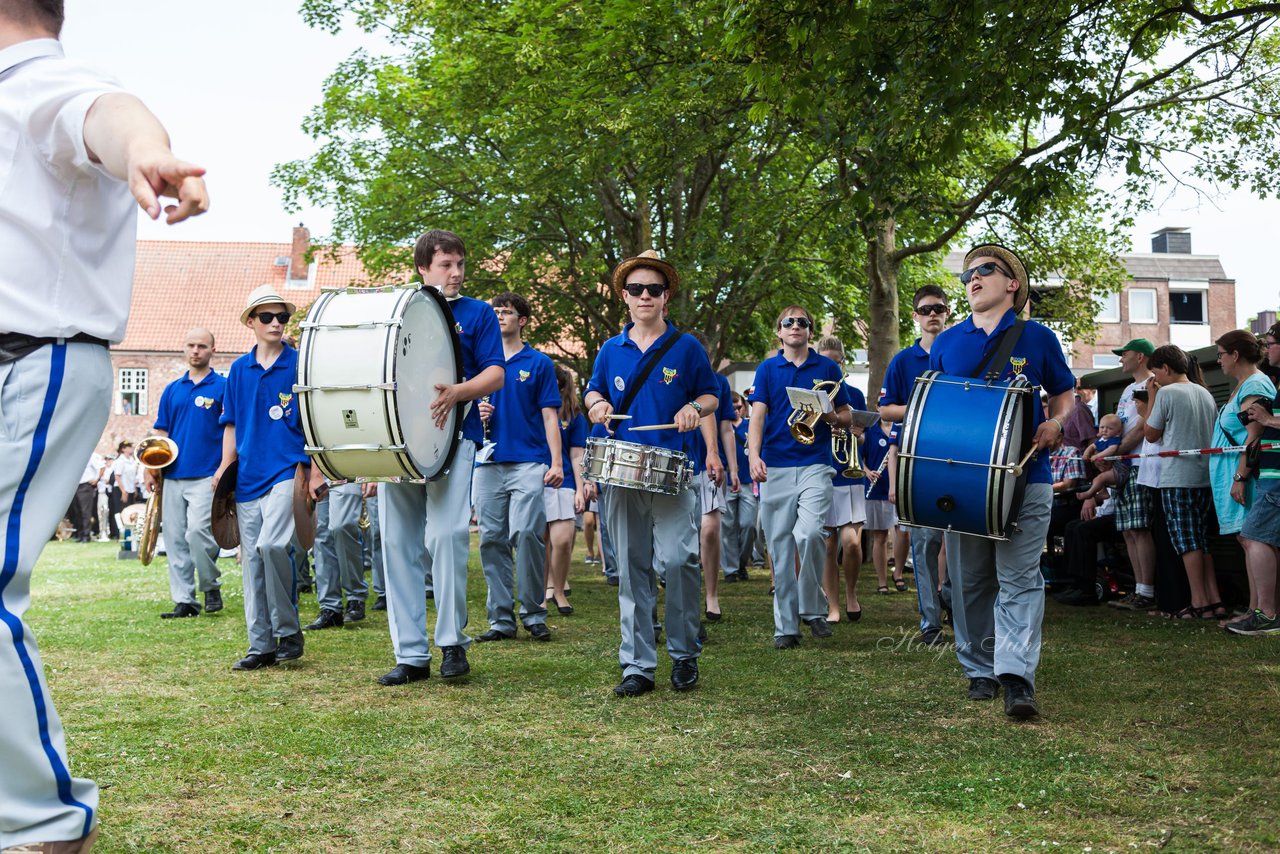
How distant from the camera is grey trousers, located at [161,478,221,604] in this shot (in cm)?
1173

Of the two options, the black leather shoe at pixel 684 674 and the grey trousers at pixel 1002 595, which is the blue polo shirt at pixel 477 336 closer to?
the black leather shoe at pixel 684 674

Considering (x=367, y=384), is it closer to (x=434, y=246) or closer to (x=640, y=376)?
(x=434, y=246)

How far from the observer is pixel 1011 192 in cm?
1134

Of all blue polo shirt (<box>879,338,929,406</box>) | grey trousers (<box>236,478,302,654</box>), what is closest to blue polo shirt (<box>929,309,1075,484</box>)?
blue polo shirt (<box>879,338,929,406</box>)

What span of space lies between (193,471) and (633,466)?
6596mm

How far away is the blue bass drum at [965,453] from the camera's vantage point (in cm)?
619

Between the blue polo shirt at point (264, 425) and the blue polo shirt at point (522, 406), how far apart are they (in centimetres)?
208

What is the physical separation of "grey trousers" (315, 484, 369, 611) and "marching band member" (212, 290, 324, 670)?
272 cm

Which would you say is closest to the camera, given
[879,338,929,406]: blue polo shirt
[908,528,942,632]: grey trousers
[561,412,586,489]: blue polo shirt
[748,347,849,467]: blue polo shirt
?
[879,338,929,406]: blue polo shirt

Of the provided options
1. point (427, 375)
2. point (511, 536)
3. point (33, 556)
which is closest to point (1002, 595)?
point (427, 375)

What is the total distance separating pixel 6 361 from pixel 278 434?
5.21 metres

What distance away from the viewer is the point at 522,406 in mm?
10023

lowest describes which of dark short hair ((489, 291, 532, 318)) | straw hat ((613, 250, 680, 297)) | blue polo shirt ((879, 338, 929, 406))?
blue polo shirt ((879, 338, 929, 406))

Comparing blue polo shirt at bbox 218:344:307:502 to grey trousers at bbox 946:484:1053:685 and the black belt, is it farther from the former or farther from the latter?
the black belt
